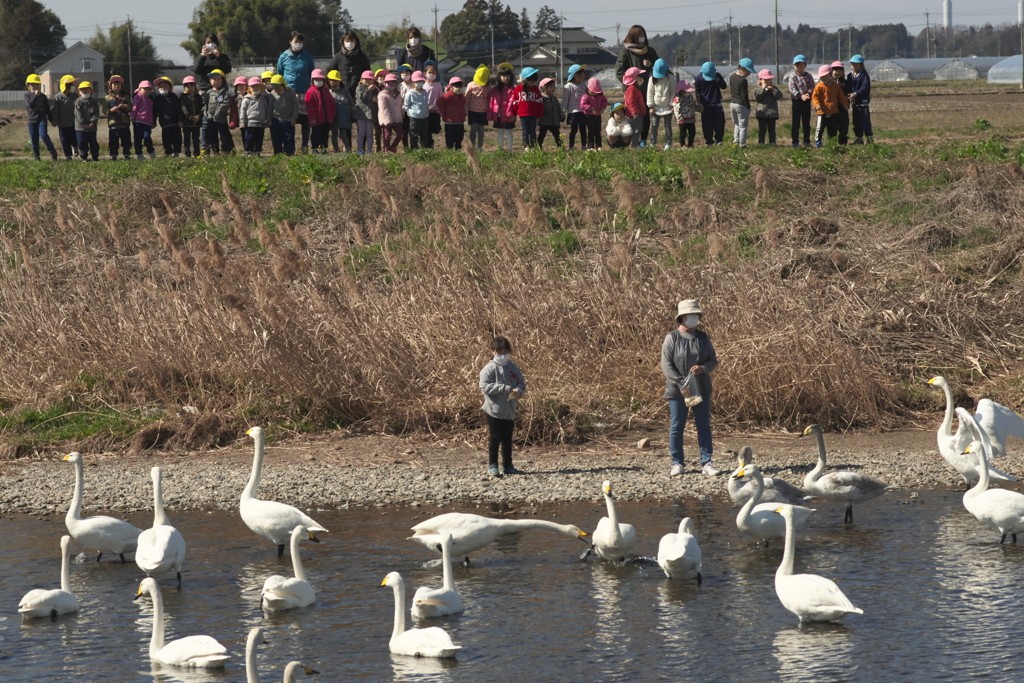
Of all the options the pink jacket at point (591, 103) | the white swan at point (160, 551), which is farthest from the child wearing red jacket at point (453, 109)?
the white swan at point (160, 551)

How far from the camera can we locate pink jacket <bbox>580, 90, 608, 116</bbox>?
23734 mm

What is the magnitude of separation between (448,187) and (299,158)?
3564 mm

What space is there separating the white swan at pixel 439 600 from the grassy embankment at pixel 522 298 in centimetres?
511

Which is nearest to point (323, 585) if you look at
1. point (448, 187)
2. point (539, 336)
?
point (539, 336)

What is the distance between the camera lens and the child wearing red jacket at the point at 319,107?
75.6 ft

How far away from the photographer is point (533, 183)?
21297 mm

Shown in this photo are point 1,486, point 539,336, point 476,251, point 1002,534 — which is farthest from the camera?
point 476,251

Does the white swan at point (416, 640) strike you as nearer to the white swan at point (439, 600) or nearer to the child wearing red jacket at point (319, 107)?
the white swan at point (439, 600)

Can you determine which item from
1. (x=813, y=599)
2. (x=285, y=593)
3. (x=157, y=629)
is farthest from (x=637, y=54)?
(x=157, y=629)

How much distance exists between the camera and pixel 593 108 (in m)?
23.9

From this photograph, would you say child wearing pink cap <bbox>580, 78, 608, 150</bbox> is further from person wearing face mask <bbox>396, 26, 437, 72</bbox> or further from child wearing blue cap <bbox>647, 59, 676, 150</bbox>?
person wearing face mask <bbox>396, 26, 437, 72</bbox>

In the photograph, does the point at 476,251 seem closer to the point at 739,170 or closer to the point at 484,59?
the point at 739,170

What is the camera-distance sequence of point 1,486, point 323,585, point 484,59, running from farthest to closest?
point 484,59 < point 1,486 < point 323,585

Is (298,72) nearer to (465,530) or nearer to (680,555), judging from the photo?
(465,530)
